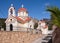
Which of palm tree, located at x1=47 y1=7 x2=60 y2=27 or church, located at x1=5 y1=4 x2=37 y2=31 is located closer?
palm tree, located at x1=47 y1=7 x2=60 y2=27

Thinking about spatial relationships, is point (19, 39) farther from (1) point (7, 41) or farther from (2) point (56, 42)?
(2) point (56, 42)

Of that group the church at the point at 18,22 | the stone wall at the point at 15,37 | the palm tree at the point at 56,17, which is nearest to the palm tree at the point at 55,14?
the palm tree at the point at 56,17

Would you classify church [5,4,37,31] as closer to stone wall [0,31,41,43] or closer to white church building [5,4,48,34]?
white church building [5,4,48,34]

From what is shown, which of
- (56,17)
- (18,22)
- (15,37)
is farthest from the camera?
(18,22)

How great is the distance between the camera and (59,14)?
16.2ft

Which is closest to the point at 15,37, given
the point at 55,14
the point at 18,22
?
the point at 18,22

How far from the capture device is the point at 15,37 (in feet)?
77.4

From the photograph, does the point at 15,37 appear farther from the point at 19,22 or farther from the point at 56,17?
the point at 56,17

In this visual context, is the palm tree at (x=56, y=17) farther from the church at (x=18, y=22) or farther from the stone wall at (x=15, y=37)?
the church at (x=18, y=22)

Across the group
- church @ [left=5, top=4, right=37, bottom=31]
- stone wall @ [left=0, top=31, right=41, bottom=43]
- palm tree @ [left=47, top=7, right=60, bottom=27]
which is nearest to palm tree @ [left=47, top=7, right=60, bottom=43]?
palm tree @ [left=47, top=7, right=60, bottom=27]

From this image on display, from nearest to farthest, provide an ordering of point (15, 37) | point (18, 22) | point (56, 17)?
point (56, 17) < point (15, 37) < point (18, 22)

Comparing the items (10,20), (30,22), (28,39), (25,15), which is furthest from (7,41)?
(25,15)

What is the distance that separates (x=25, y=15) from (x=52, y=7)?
39.4 m

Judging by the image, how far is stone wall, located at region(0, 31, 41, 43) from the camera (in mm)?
21297
